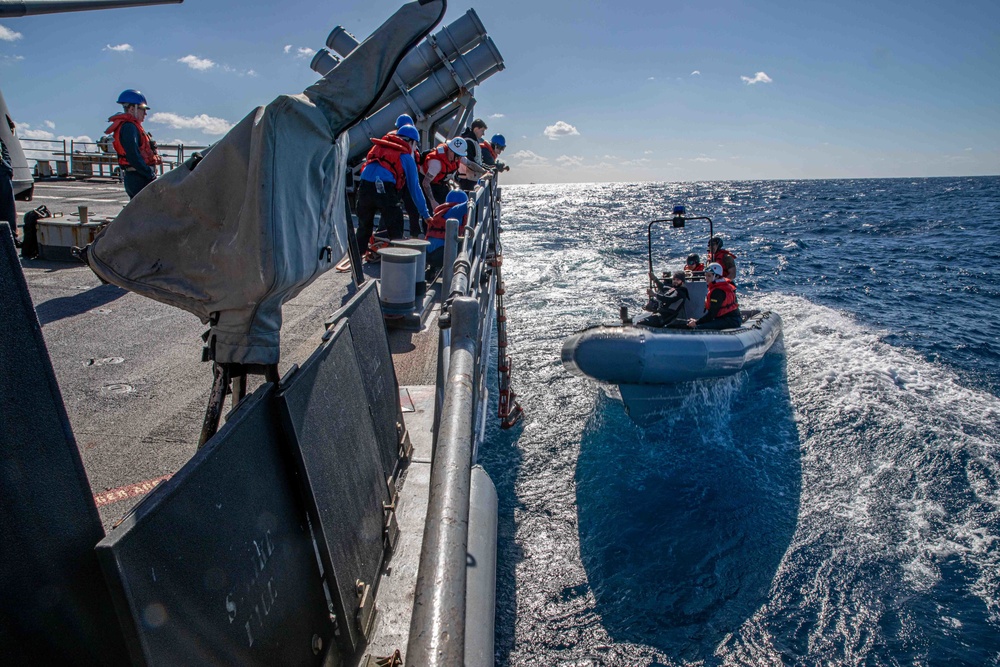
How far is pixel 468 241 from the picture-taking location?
480 cm

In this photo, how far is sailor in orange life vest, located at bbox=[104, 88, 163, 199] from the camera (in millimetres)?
7414

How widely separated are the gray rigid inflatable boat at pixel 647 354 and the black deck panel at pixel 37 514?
6.46 m

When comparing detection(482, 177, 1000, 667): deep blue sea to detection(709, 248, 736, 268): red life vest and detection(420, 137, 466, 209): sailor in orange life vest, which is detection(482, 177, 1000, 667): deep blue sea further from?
detection(420, 137, 466, 209): sailor in orange life vest

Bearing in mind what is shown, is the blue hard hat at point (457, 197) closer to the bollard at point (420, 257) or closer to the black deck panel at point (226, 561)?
the bollard at point (420, 257)

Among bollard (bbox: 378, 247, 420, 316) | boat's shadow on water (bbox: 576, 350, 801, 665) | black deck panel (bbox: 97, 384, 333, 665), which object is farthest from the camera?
bollard (bbox: 378, 247, 420, 316)

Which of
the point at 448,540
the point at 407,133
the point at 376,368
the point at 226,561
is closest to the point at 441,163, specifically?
the point at 407,133

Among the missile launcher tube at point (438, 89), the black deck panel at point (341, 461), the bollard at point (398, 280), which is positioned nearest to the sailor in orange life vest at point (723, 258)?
the bollard at point (398, 280)

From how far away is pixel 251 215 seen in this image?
1860mm

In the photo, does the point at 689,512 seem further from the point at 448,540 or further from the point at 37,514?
the point at 37,514

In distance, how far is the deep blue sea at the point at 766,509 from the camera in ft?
15.8

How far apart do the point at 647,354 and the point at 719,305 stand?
2.21 meters

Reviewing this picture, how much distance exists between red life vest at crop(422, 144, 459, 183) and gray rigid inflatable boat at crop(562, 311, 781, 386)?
4.76 meters

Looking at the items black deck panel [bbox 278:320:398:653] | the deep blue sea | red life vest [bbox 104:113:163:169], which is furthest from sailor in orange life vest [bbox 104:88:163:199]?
black deck panel [bbox 278:320:398:653]

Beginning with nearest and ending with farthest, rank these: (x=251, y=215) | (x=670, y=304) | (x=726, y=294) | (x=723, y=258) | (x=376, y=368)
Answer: (x=251, y=215), (x=376, y=368), (x=726, y=294), (x=670, y=304), (x=723, y=258)
